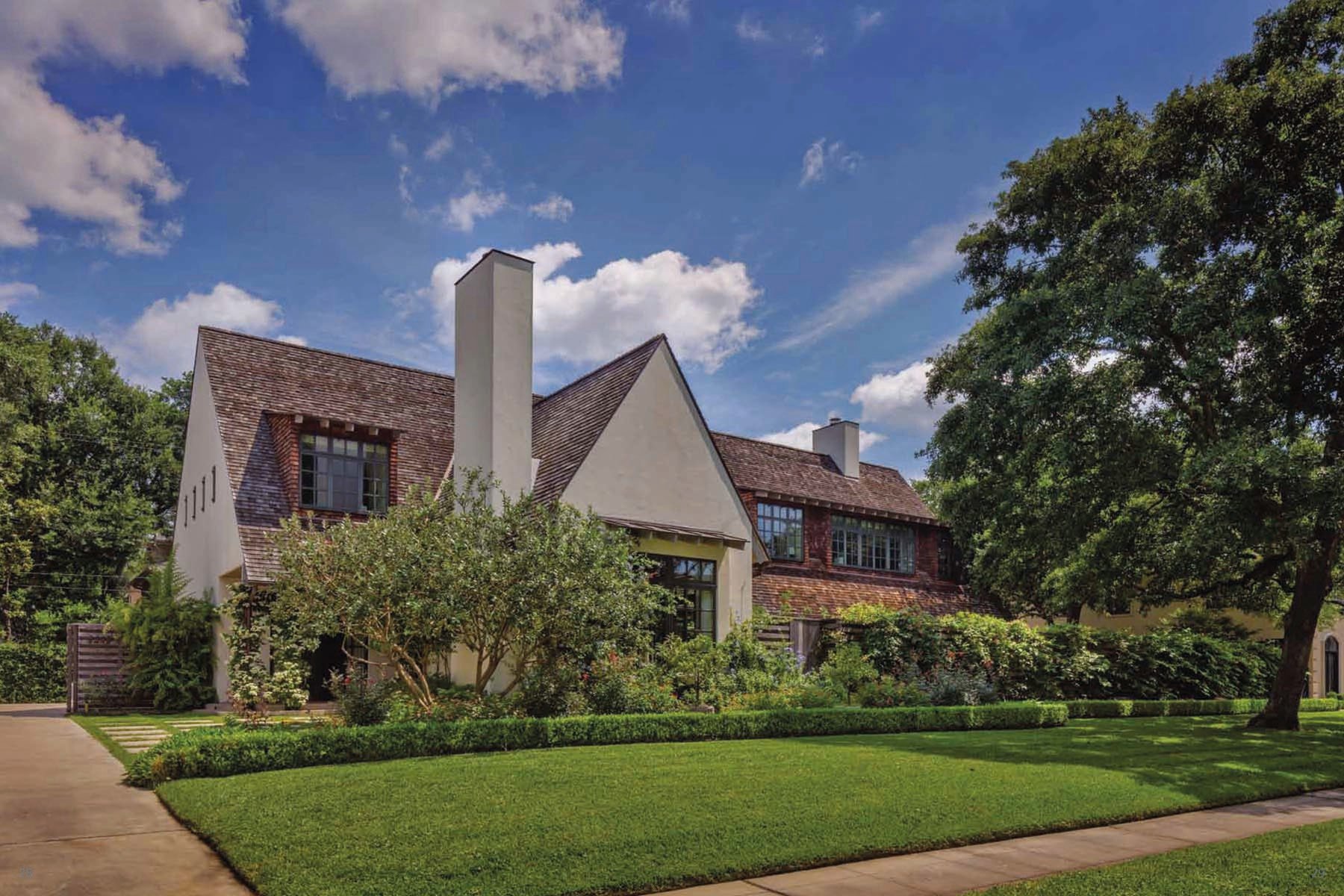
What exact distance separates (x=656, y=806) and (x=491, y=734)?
4.52 metres

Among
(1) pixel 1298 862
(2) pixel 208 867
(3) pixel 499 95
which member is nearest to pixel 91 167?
(3) pixel 499 95

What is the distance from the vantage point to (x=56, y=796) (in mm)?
9547

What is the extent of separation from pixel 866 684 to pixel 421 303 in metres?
12.2

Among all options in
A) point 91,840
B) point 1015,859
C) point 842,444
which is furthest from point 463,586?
point 842,444

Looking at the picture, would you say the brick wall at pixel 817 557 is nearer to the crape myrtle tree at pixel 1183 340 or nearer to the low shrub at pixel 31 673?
the crape myrtle tree at pixel 1183 340

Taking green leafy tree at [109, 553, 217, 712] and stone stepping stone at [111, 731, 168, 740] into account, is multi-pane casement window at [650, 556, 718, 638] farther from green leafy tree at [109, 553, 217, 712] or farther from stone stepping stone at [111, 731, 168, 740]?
green leafy tree at [109, 553, 217, 712]

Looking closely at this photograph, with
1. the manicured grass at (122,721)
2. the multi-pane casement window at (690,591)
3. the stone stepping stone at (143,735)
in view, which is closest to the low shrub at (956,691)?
the multi-pane casement window at (690,591)

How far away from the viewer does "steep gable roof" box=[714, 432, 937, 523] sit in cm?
2738

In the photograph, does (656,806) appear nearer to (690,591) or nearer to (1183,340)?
(690,591)

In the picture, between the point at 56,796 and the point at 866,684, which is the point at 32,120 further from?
the point at 866,684

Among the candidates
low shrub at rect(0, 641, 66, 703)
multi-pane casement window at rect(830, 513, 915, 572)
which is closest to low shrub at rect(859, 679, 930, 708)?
multi-pane casement window at rect(830, 513, 915, 572)

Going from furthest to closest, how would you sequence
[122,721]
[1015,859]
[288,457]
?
1. [288,457]
2. [122,721]
3. [1015,859]

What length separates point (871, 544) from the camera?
29.9 m

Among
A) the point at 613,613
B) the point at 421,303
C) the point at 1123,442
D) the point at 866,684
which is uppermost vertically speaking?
Answer: the point at 421,303
